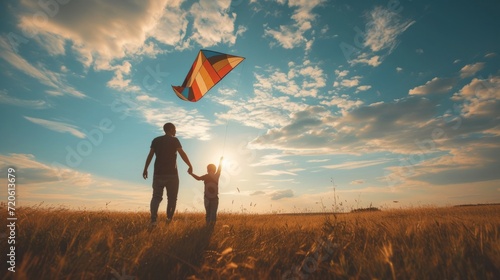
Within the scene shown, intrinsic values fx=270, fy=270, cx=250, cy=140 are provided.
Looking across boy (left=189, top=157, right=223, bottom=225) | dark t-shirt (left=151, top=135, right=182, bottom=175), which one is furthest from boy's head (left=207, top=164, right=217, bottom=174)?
dark t-shirt (left=151, top=135, right=182, bottom=175)

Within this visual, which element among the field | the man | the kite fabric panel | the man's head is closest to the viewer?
the field

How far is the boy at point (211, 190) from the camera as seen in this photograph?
261 inches

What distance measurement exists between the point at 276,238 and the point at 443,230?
2.23m

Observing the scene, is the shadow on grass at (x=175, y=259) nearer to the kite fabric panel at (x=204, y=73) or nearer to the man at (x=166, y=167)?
the man at (x=166, y=167)

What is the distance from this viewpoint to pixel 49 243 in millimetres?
2928

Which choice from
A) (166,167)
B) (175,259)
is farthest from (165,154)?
(175,259)

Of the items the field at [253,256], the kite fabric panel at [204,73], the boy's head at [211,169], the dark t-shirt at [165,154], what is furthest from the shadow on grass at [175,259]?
the kite fabric panel at [204,73]

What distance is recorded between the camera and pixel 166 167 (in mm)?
6547

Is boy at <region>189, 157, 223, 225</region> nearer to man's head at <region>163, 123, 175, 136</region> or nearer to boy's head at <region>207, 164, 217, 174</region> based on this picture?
boy's head at <region>207, 164, 217, 174</region>

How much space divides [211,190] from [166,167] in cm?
123

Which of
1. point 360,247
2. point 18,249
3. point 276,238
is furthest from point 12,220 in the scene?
point 360,247

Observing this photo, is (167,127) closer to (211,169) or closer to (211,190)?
(211,169)

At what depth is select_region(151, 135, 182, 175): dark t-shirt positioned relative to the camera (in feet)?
21.4

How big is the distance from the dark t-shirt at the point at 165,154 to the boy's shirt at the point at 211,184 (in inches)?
30.9
